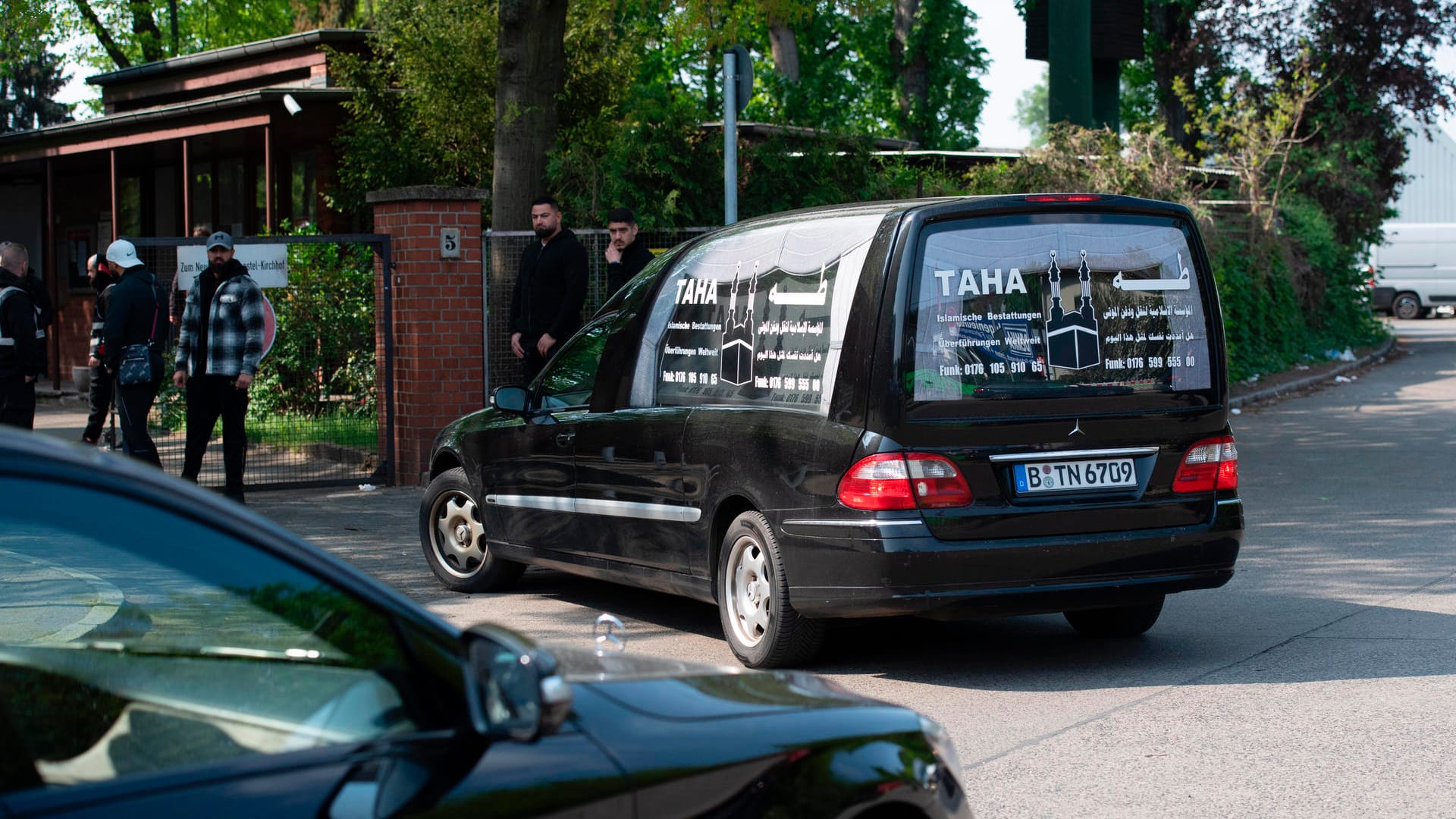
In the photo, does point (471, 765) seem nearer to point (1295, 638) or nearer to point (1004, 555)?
point (1004, 555)

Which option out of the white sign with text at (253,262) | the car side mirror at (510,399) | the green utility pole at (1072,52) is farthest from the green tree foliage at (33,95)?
the car side mirror at (510,399)

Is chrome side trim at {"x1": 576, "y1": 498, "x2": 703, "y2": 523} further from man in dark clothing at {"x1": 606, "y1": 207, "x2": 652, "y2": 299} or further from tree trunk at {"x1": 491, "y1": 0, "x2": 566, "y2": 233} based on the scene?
tree trunk at {"x1": 491, "y1": 0, "x2": 566, "y2": 233}

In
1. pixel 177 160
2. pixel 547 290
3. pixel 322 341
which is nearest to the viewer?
pixel 547 290

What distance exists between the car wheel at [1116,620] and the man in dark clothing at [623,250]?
5.30m

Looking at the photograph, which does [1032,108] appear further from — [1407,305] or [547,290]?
[547,290]

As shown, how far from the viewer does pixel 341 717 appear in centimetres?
244

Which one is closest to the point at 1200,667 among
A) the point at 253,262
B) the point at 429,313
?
the point at 429,313

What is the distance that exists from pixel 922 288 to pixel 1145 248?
1111 mm

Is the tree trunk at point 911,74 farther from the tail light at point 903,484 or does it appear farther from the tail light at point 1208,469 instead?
the tail light at point 903,484

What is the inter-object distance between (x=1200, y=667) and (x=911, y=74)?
32.2 m

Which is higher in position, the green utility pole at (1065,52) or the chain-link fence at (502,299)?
the green utility pole at (1065,52)

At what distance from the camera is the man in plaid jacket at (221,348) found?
427 inches

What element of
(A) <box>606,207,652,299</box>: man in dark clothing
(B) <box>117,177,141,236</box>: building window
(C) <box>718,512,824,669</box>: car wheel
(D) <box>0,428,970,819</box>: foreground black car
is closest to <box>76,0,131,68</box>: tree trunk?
(B) <box>117,177,141,236</box>: building window

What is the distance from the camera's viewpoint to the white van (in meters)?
42.0
